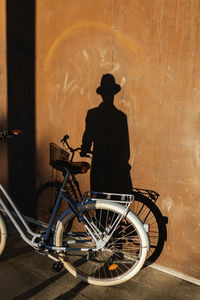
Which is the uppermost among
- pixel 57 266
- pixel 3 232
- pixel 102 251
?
pixel 3 232

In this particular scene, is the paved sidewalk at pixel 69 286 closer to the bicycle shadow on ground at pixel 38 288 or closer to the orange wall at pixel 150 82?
the bicycle shadow on ground at pixel 38 288

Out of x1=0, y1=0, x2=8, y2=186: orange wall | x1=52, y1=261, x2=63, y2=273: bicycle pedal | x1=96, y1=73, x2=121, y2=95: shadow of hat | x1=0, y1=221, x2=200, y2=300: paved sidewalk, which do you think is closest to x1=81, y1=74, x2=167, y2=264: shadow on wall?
x1=96, y1=73, x2=121, y2=95: shadow of hat

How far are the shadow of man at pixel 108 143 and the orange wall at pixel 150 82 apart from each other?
0.08 m

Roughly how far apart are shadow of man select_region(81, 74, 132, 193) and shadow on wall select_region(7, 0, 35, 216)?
A: 101cm

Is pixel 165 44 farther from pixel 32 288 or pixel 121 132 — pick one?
pixel 32 288

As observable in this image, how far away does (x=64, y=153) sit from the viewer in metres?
4.17

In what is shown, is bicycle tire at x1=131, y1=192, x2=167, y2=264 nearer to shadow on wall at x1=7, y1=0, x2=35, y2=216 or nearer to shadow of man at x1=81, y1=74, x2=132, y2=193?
shadow of man at x1=81, y1=74, x2=132, y2=193

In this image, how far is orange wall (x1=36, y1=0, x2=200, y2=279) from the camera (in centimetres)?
316

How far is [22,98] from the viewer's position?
4445 mm

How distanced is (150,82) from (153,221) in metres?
1.54

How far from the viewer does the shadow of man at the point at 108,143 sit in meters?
3.63

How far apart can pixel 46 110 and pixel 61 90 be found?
1.25ft

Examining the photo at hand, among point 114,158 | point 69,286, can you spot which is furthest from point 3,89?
point 69,286

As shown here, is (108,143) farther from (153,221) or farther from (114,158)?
(153,221)
